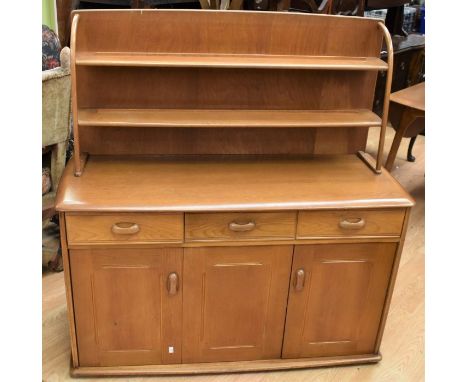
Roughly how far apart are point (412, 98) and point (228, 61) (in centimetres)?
192

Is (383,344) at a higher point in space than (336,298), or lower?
lower

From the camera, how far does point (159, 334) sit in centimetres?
182

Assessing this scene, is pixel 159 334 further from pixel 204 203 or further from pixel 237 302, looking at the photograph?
pixel 204 203

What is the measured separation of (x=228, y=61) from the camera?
1713 millimetres

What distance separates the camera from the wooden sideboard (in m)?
1.67

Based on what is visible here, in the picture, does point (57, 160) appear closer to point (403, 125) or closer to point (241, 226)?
point (241, 226)

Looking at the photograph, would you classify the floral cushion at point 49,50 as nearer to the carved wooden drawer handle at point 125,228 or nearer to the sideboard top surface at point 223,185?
the sideboard top surface at point 223,185

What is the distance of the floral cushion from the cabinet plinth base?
1.37 m

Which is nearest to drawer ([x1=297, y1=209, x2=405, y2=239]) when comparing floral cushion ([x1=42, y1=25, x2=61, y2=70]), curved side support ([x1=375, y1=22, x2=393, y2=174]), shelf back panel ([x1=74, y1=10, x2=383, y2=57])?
curved side support ([x1=375, y1=22, x2=393, y2=174])

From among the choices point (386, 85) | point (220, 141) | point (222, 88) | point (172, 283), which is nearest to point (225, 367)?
point (172, 283)

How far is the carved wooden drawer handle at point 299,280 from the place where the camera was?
1.78 meters

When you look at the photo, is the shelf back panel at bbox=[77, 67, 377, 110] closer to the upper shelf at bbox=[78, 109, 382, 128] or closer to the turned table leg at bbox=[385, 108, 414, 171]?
the upper shelf at bbox=[78, 109, 382, 128]

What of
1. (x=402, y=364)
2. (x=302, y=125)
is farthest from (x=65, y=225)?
(x=402, y=364)

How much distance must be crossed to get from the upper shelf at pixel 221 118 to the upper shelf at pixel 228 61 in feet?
0.63
